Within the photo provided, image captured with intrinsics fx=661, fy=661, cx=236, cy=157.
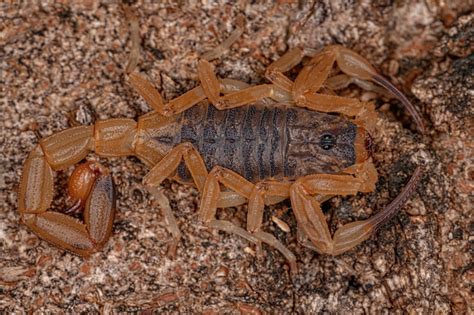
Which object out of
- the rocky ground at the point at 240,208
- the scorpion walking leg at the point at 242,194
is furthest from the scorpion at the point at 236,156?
the rocky ground at the point at 240,208

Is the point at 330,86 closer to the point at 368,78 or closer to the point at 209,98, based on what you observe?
the point at 368,78

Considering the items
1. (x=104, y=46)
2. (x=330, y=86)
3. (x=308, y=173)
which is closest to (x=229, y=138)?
(x=308, y=173)

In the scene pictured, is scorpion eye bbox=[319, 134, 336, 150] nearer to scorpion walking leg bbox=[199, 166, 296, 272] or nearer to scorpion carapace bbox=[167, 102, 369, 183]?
scorpion carapace bbox=[167, 102, 369, 183]

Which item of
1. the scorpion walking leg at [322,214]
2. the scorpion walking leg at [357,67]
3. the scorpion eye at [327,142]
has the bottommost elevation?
the scorpion walking leg at [322,214]

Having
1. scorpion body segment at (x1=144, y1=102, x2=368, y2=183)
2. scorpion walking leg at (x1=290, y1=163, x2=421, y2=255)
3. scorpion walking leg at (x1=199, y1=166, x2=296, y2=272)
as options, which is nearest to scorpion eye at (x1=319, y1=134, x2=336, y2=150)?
scorpion body segment at (x1=144, y1=102, x2=368, y2=183)

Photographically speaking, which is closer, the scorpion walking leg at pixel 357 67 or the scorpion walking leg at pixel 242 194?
the scorpion walking leg at pixel 242 194

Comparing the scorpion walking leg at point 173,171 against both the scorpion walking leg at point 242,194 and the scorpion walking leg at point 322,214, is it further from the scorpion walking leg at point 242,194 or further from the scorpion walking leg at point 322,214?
the scorpion walking leg at point 322,214

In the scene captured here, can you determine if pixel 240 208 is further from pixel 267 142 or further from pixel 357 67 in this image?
pixel 357 67
